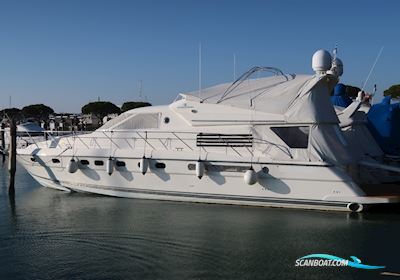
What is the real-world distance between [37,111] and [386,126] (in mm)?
78599

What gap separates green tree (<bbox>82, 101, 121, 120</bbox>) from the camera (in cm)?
7988

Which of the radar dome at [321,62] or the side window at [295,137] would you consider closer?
the radar dome at [321,62]

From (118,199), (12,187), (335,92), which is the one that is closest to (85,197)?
(118,199)

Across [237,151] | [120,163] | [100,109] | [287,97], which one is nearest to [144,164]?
[120,163]

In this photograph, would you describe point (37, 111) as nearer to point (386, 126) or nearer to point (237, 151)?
point (386, 126)

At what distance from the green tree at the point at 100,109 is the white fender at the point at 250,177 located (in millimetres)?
68319

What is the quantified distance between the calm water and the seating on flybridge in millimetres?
576

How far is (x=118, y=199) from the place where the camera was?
1617 centimetres

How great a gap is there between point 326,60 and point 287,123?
8.17ft

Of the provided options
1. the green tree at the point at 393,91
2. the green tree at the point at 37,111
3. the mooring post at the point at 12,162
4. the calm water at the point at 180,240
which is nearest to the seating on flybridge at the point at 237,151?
the calm water at the point at 180,240

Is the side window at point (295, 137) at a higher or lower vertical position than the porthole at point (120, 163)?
higher

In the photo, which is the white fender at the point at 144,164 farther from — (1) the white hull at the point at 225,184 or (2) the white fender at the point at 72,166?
(2) the white fender at the point at 72,166

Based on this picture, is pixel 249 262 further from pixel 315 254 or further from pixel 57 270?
pixel 57 270

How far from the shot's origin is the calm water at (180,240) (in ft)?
29.8
